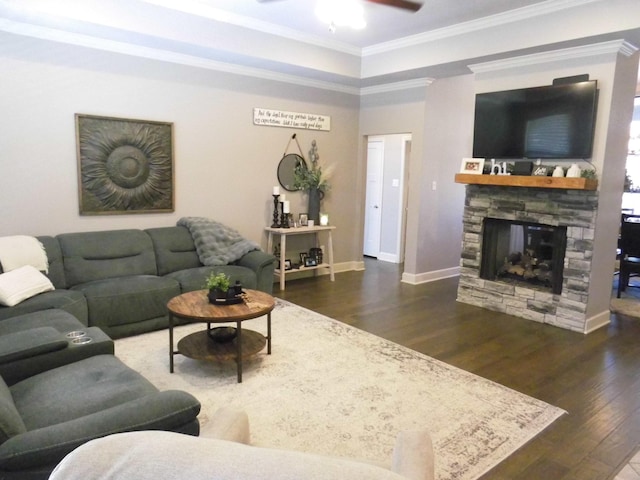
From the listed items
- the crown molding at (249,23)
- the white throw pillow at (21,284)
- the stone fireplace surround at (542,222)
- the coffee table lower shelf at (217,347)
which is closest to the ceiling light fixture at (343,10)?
the crown molding at (249,23)

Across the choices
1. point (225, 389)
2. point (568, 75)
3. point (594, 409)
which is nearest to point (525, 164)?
point (568, 75)

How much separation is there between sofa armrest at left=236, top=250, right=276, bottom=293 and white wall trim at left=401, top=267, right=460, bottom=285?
2177mm

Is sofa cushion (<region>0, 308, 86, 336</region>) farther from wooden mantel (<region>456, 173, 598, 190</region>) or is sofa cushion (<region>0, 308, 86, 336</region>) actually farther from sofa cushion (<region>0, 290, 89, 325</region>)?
wooden mantel (<region>456, 173, 598, 190</region>)

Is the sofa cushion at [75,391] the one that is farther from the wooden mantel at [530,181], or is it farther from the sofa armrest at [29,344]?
the wooden mantel at [530,181]

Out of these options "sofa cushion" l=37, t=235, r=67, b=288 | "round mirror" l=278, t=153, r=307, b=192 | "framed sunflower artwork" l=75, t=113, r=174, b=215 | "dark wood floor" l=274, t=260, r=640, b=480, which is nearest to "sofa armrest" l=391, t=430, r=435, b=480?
"dark wood floor" l=274, t=260, r=640, b=480

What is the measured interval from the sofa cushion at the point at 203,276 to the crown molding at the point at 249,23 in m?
2.42

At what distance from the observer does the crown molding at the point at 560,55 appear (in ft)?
13.1

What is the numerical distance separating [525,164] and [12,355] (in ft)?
14.6

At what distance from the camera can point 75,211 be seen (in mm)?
4441

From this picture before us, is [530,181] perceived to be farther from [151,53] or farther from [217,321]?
[151,53]

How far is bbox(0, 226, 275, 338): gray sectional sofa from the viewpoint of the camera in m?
3.70

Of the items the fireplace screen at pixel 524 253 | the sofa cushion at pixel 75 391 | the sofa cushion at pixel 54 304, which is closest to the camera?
the sofa cushion at pixel 75 391

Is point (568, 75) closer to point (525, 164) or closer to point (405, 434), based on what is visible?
point (525, 164)

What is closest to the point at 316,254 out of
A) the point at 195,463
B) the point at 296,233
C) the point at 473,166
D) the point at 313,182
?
the point at 296,233
